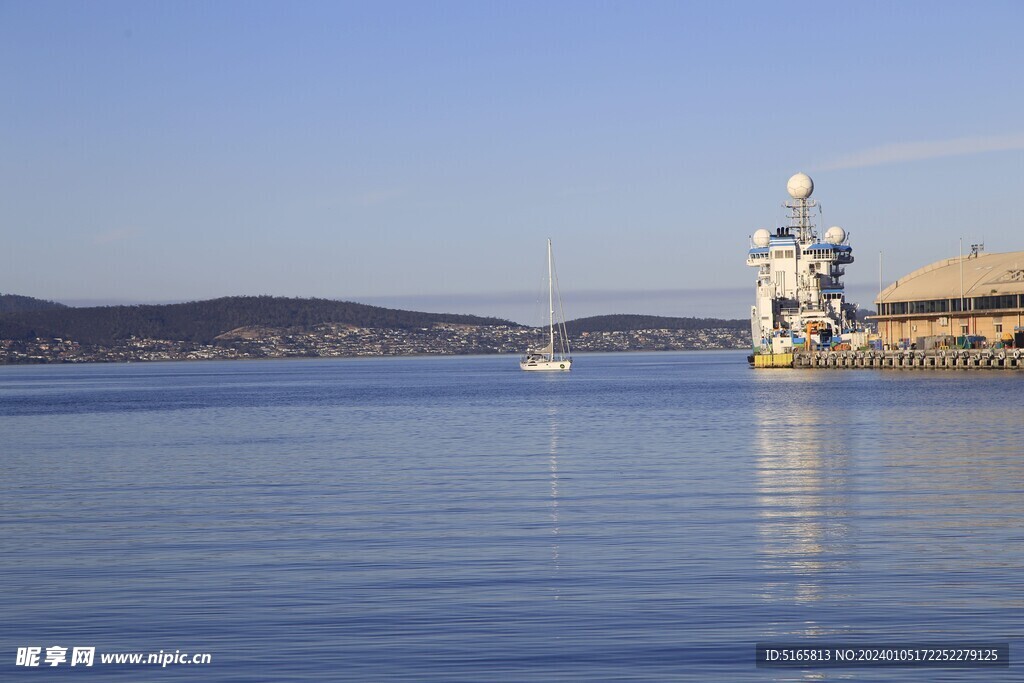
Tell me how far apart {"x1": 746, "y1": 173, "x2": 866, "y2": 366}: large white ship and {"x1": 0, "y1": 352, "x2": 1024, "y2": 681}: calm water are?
10238 centimetres

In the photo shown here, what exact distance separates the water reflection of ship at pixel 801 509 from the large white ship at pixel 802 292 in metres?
101

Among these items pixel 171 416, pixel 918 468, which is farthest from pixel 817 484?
pixel 171 416

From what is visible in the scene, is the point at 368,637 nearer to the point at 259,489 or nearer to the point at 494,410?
the point at 259,489

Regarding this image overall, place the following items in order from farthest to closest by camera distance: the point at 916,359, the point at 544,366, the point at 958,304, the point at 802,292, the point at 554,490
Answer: the point at 544,366 < the point at 802,292 < the point at 958,304 < the point at 916,359 < the point at 554,490

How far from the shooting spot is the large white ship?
492 feet

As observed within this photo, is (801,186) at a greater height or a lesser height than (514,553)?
greater

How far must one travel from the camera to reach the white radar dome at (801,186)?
510 ft

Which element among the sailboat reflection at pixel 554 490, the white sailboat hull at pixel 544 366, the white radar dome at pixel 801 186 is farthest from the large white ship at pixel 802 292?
the sailboat reflection at pixel 554 490

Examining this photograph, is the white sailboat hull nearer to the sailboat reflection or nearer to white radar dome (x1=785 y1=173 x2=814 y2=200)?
white radar dome (x1=785 y1=173 x2=814 y2=200)

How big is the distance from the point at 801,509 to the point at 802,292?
423 feet

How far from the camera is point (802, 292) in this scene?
152750 mm

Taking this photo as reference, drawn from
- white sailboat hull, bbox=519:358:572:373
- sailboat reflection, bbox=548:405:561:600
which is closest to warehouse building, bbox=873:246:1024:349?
white sailboat hull, bbox=519:358:572:373

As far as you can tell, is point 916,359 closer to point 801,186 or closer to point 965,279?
point 965,279

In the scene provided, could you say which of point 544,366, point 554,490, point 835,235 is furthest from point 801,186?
point 554,490
